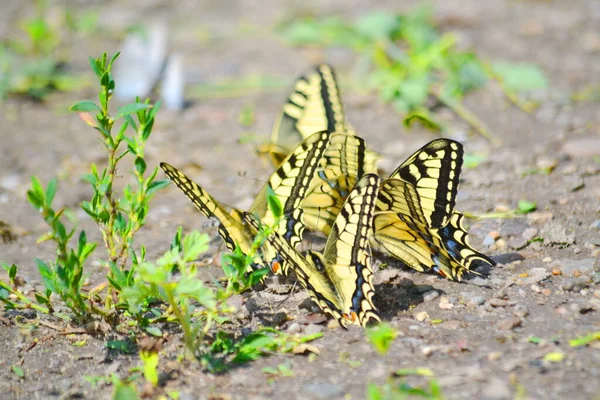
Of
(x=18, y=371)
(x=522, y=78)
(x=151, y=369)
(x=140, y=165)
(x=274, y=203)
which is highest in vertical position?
(x=522, y=78)

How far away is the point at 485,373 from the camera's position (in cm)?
259

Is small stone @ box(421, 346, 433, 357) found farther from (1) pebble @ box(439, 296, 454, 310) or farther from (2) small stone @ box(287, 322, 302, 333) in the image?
(2) small stone @ box(287, 322, 302, 333)

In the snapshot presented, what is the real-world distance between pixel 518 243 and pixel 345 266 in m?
1.10

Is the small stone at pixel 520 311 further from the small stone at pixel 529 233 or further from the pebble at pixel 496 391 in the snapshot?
the small stone at pixel 529 233

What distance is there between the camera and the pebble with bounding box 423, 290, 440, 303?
3.27 metres

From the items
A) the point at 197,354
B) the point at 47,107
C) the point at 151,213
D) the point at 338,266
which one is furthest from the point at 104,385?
the point at 47,107

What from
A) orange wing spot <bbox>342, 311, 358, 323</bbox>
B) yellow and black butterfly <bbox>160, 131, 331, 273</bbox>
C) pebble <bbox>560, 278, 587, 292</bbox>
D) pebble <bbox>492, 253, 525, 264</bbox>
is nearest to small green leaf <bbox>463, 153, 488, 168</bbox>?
pebble <bbox>492, 253, 525, 264</bbox>

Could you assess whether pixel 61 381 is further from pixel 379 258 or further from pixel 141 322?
pixel 379 258

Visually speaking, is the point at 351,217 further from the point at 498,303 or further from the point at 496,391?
the point at 496,391

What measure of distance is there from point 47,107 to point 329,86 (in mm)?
2885

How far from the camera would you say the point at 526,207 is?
4020 mm

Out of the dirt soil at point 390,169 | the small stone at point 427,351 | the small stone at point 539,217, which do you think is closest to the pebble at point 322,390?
the dirt soil at point 390,169

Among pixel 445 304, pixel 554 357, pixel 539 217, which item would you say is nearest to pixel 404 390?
pixel 554 357

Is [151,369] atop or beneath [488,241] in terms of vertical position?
beneath
